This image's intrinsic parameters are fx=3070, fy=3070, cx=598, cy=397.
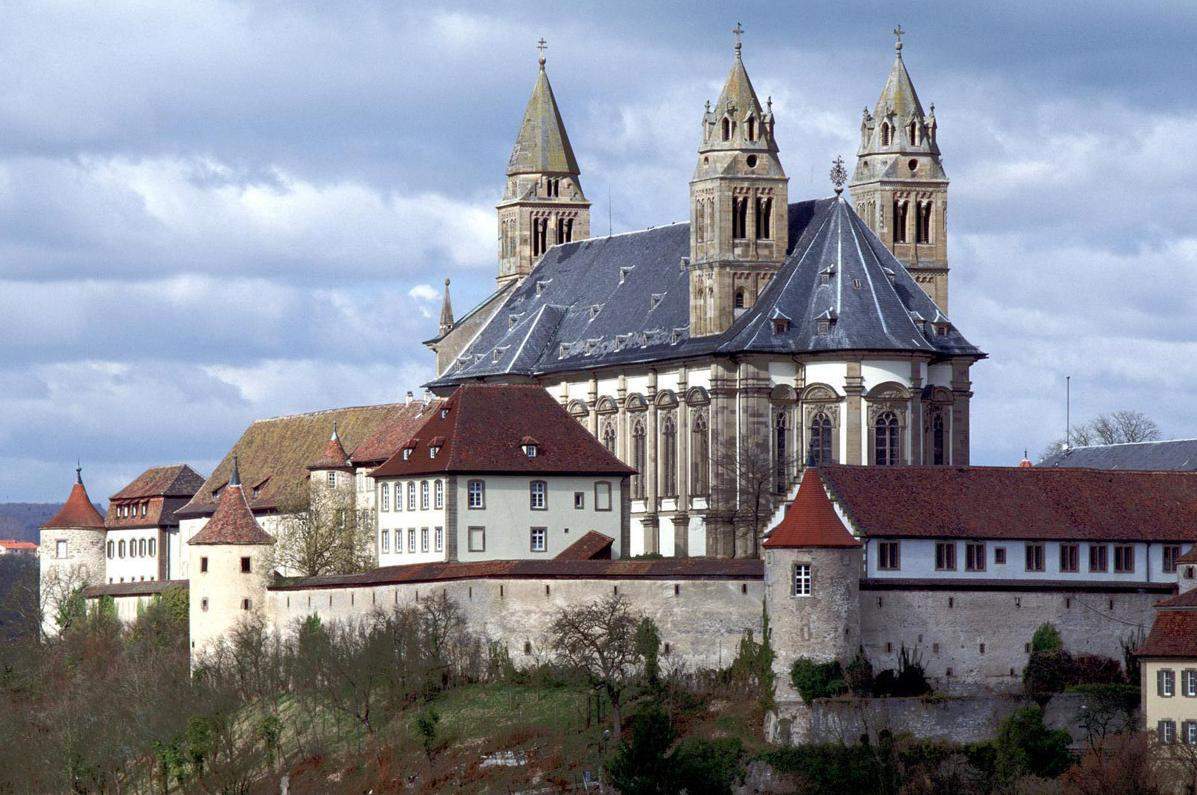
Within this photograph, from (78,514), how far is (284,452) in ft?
47.2

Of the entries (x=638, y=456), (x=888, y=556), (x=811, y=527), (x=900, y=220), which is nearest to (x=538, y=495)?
(x=888, y=556)

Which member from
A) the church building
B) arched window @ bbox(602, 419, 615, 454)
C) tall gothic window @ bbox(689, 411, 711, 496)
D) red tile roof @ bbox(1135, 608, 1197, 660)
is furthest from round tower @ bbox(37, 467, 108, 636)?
red tile roof @ bbox(1135, 608, 1197, 660)

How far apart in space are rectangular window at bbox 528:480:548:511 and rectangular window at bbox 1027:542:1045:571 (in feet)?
70.3

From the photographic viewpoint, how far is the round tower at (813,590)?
324 feet

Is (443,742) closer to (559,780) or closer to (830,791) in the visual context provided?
(559,780)

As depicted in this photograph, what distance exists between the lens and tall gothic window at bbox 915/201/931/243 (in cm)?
14688

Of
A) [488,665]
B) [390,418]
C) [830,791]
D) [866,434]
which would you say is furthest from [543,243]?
[830,791]

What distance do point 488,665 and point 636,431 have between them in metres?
35.1

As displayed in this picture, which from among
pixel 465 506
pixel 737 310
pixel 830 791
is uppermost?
pixel 737 310

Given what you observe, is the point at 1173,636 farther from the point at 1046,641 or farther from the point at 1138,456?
the point at 1138,456

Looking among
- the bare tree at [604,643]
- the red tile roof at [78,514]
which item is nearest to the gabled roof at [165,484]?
the red tile roof at [78,514]

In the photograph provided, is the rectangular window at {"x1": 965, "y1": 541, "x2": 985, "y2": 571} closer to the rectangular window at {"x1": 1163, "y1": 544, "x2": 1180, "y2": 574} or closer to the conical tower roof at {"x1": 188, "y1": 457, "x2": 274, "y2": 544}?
the rectangular window at {"x1": 1163, "y1": 544, "x2": 1180, "y2": 574}

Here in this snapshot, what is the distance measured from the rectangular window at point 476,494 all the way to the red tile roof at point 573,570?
3.28 metres

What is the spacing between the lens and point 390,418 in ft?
480
